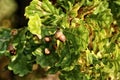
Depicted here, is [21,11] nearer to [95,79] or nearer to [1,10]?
[1,10]

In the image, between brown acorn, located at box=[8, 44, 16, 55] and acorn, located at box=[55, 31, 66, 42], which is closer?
acorn, located at box=[55, 31, 66, 42]

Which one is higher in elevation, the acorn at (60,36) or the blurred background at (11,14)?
the acorn at (60,36)

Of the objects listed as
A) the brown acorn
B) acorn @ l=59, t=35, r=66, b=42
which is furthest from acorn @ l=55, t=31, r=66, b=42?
the brown acorn

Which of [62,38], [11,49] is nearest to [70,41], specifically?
[62,38]

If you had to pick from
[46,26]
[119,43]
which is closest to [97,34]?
[119,43]

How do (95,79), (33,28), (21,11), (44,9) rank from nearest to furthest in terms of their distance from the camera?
1. (33,28)
2. (44,9)
3. (95,79)
4. (21,11)

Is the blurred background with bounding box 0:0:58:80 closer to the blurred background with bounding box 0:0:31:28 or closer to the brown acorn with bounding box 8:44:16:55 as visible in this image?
the blurred background with bounding box 0:0:31:28

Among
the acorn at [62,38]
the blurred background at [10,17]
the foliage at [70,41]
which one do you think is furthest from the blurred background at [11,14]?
the acorn at [62,38]

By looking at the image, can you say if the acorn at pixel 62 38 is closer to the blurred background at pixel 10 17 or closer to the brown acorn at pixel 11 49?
the brown acorn at pixel 11 49
